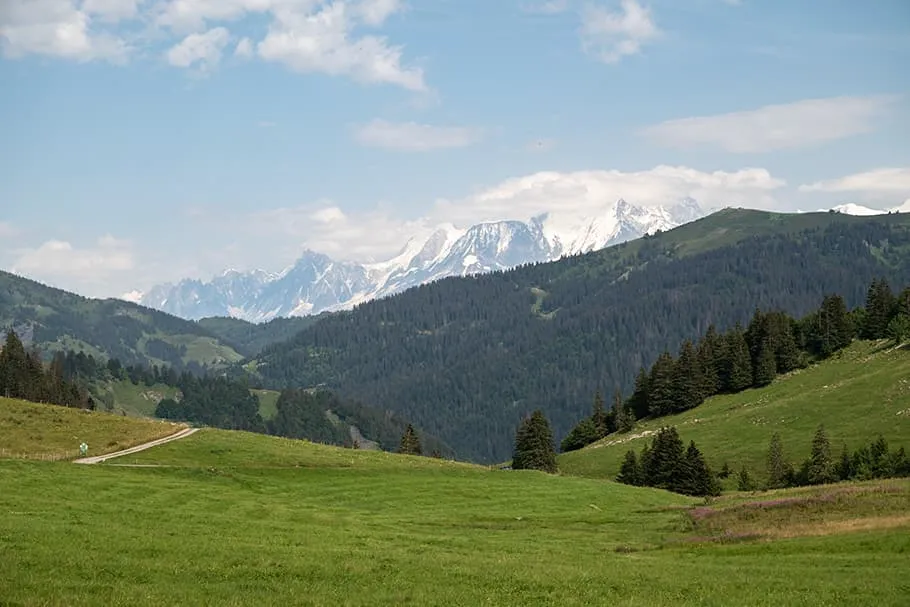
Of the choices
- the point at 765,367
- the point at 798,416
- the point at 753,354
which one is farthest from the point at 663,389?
the point at 798,416

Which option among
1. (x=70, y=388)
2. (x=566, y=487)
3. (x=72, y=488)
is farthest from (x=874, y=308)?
(x=70, y=388)

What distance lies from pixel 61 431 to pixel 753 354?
126438mm

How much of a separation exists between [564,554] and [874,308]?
444ft

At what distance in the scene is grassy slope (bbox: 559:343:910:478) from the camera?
356 feet

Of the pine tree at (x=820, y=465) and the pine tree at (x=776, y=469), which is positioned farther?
the pine tree at (x=776, y=469)

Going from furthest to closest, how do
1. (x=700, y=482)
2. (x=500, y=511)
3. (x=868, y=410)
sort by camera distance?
(x=868, y=410) < (x=700, y=482) < (x=500, y=511)

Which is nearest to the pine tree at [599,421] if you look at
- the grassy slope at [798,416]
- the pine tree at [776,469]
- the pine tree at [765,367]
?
the grassy slope at [798,416]

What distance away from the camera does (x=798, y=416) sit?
121125 mm

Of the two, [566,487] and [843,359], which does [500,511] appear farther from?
[843,359]

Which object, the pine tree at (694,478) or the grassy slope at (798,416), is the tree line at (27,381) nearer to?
the grassy slope at (798,416)

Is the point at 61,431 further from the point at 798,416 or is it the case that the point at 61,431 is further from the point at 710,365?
the point at 710,365

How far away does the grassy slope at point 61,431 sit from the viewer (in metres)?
62.0

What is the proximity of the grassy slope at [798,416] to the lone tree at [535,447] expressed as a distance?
5.41 meters

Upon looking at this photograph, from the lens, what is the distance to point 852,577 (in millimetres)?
29375
